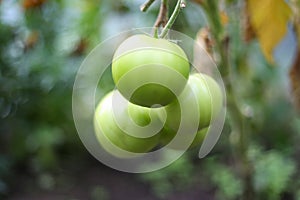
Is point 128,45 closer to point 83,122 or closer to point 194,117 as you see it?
point 194,117

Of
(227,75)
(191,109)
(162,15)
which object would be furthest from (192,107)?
(227,75)

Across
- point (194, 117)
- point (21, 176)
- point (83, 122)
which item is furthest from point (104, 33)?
point (194, 117)

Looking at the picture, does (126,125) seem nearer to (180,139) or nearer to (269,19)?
(180,139)

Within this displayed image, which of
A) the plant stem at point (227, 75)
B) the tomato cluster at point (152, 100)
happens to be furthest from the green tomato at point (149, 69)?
the plant stem at point (227, 75)

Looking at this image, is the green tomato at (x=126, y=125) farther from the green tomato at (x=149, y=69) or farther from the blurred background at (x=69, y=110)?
the blurred background at (x=69, y=110)

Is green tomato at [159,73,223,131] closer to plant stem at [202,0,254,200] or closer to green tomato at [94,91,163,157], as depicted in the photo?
green tomato at [94,91,163,157]

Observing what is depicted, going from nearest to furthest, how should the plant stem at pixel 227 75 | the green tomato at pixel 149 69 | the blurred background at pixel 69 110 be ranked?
the green tomato at pixel 149 69, the plant stem at pixel 227 75, the blurred background at pixel 69 110
